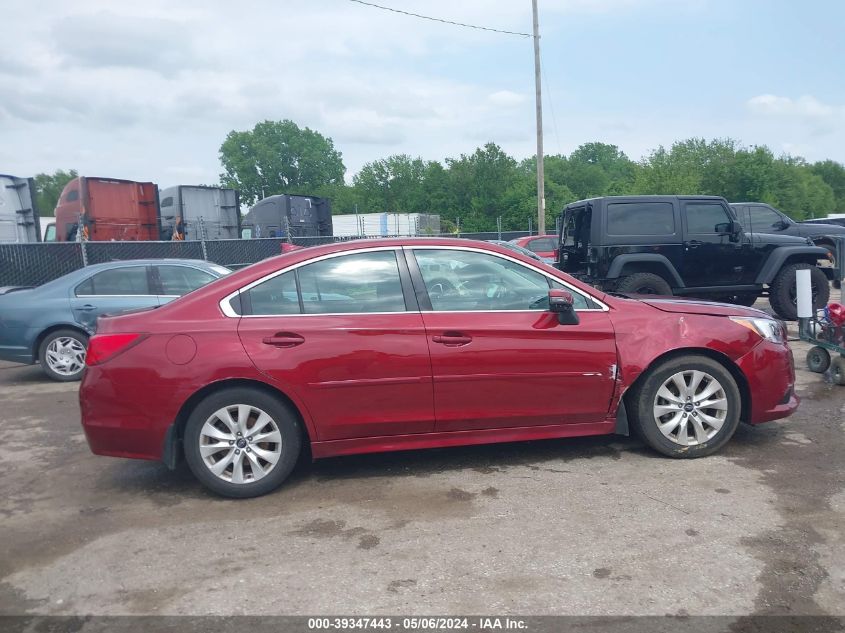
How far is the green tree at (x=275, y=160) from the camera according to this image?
285ft

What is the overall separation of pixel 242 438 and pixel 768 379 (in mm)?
3529

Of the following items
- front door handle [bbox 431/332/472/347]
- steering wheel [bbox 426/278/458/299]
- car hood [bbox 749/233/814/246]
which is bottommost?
front door handle [bbox 431/332/472/347]

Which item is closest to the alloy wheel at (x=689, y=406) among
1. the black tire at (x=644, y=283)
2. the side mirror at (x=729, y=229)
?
the black tire at (x=644, y=283)

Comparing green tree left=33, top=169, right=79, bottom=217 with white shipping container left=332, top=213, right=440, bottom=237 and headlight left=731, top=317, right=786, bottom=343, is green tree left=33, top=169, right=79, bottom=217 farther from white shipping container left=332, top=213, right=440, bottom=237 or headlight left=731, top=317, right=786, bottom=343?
headlight left=731, top=317, right=786, bottom=343

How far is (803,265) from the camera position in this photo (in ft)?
34.8

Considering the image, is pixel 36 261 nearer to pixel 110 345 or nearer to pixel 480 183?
pixel 110 345

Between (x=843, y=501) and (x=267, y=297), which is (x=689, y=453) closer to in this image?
(x=843, y=501)

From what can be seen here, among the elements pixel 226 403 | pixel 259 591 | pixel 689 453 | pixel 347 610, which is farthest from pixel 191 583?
pixel 689 453

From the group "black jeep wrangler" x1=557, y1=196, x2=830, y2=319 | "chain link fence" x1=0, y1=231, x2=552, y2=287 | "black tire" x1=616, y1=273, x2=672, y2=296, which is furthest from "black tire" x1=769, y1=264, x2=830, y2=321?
"chain link fence" x1=0, y1=231, x2=552, y2=287

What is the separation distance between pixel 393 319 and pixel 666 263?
6.68 m

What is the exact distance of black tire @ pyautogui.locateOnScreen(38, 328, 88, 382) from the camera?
8492mm

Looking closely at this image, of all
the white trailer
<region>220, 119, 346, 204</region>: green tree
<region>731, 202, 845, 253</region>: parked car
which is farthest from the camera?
<region>220, 119, 346, 204</region>: green tree

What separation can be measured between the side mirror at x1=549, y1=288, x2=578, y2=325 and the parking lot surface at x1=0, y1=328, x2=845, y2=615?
100 centimetres

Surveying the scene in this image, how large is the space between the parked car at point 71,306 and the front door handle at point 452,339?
485 centimetres
